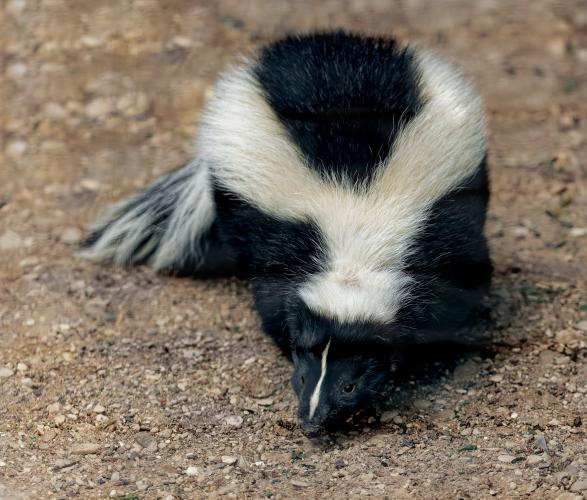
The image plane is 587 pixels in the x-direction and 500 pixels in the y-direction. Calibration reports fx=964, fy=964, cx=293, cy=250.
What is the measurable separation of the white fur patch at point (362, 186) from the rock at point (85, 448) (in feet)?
2.79

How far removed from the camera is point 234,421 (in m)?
3.37

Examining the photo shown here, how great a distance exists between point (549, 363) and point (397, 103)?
3.69 ft

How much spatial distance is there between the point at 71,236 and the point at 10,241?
267 mm

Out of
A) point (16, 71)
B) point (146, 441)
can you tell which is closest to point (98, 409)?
point (146, 441)

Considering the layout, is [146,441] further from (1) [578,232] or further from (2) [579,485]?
(1) [578,232]

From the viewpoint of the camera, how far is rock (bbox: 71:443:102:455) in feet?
10.4

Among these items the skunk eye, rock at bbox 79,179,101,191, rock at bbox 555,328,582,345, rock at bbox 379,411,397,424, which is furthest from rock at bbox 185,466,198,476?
rock at bbox 79,179,101,191

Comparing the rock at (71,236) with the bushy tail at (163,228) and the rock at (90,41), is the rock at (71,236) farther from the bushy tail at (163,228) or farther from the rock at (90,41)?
the rock at (90,41)

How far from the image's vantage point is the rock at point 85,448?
124 inches

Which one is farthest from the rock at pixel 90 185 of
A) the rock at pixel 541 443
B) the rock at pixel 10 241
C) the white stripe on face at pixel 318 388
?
the rock at pixel 541 443

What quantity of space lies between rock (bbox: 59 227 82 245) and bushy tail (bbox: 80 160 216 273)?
0.09 metres

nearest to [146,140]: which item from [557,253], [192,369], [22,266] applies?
[22,266]

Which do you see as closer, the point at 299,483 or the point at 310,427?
the point at 299,483

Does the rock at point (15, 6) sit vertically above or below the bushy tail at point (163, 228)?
above
